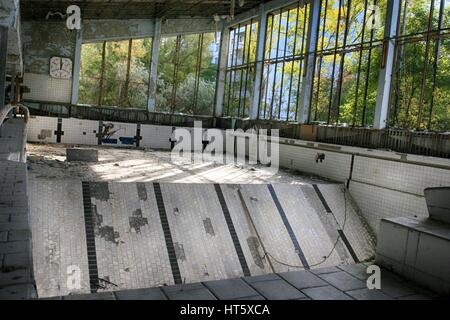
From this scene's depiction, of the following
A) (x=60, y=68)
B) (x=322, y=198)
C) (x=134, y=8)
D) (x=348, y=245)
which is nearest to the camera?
(x=348, y=245)

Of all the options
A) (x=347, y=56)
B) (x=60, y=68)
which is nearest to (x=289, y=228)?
(x=347, y=56)

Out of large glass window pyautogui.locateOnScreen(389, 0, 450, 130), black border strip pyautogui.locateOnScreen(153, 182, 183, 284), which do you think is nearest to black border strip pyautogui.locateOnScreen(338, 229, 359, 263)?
large glass window pyautogui.locateOnScreen(389, 0, 450, 130)

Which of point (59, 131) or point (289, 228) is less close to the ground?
point (59, 131)

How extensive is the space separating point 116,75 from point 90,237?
12.3m

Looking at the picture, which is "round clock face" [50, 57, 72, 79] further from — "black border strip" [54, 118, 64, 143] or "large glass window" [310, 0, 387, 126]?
"large glass window" [310, 0, 387, 126]

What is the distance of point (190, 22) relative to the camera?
521 inches

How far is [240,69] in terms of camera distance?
13.3m

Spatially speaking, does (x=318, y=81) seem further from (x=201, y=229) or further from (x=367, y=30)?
(x=201, y=229)

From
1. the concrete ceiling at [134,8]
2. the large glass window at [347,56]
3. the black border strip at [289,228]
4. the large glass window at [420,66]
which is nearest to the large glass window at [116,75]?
the concrete ceiling at [134,8]

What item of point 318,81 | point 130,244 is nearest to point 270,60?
point 318,81

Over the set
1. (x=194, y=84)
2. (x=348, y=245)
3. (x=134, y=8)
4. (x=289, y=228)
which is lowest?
(x=348, y=245)

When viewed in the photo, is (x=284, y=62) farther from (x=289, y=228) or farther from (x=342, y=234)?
(x=289, y=228)

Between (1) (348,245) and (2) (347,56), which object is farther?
(2) (347,56)

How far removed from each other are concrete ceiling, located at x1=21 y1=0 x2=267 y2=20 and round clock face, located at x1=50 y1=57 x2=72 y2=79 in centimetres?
125
